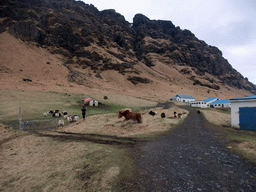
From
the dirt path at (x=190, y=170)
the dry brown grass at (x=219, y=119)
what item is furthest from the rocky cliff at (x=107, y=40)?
the dirt path at (x=190, y=170)

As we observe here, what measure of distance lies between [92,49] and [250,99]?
9519 centimetres

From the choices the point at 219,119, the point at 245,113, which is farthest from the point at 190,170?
the point at 219,119

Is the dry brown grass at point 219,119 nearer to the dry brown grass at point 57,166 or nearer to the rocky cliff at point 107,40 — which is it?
the dry brown grass at point 57,166

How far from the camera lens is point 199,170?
6.19 m

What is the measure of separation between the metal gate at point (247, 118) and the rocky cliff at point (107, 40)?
7379 cm

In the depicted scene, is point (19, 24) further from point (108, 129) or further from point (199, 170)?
point (199, 170)

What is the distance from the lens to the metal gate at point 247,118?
14.2 meters

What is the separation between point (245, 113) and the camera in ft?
48.7

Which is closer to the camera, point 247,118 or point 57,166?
point 57,166

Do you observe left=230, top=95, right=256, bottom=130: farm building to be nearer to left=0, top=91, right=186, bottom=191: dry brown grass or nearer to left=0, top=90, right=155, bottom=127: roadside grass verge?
left=0, top=91, right=186, bottom=191: dry brown grass

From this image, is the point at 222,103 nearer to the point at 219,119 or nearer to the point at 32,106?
the point at 219,119

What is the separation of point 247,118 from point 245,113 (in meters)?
0.56

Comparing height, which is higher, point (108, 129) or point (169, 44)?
point (169, 44)

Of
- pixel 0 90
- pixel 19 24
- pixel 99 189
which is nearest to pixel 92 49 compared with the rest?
pixel 19 24
